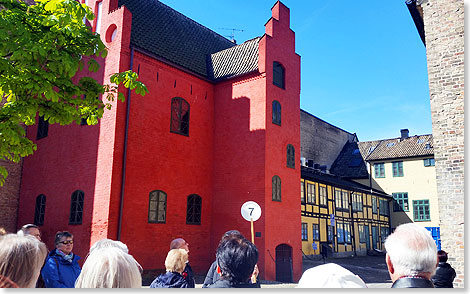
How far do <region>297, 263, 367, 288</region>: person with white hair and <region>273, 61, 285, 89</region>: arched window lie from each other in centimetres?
1538

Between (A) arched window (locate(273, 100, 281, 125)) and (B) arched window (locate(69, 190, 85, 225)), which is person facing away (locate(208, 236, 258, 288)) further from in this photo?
(A) arched window (locate(273, 100, 281, 125))

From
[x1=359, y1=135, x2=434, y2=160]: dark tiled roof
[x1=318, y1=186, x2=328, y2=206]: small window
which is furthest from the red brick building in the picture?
[x1=359, y1=135, x2=434, y2=160]: dark tiled roof

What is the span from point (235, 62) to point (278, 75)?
2124 mm

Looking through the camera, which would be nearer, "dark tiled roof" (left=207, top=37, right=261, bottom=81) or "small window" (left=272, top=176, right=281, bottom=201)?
"small window" (left=272, top=176, right=281, bottom=201)

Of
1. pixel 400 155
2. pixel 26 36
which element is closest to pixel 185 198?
pixel 26 36

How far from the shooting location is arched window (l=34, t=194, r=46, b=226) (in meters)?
16.2

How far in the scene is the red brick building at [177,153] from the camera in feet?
46.4

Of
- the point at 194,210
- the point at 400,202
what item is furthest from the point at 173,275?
the point at 400,202

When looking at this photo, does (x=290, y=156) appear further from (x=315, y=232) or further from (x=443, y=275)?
(x=443, y=275)

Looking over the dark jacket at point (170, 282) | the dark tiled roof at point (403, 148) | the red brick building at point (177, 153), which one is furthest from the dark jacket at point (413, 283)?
the dark tiled roof at point (403, 148)

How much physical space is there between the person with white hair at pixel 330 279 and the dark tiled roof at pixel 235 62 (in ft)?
49.1

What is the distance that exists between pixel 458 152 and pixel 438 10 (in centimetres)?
348

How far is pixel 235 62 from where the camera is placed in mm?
18078

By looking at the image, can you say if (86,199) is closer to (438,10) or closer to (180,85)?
(180,85)
